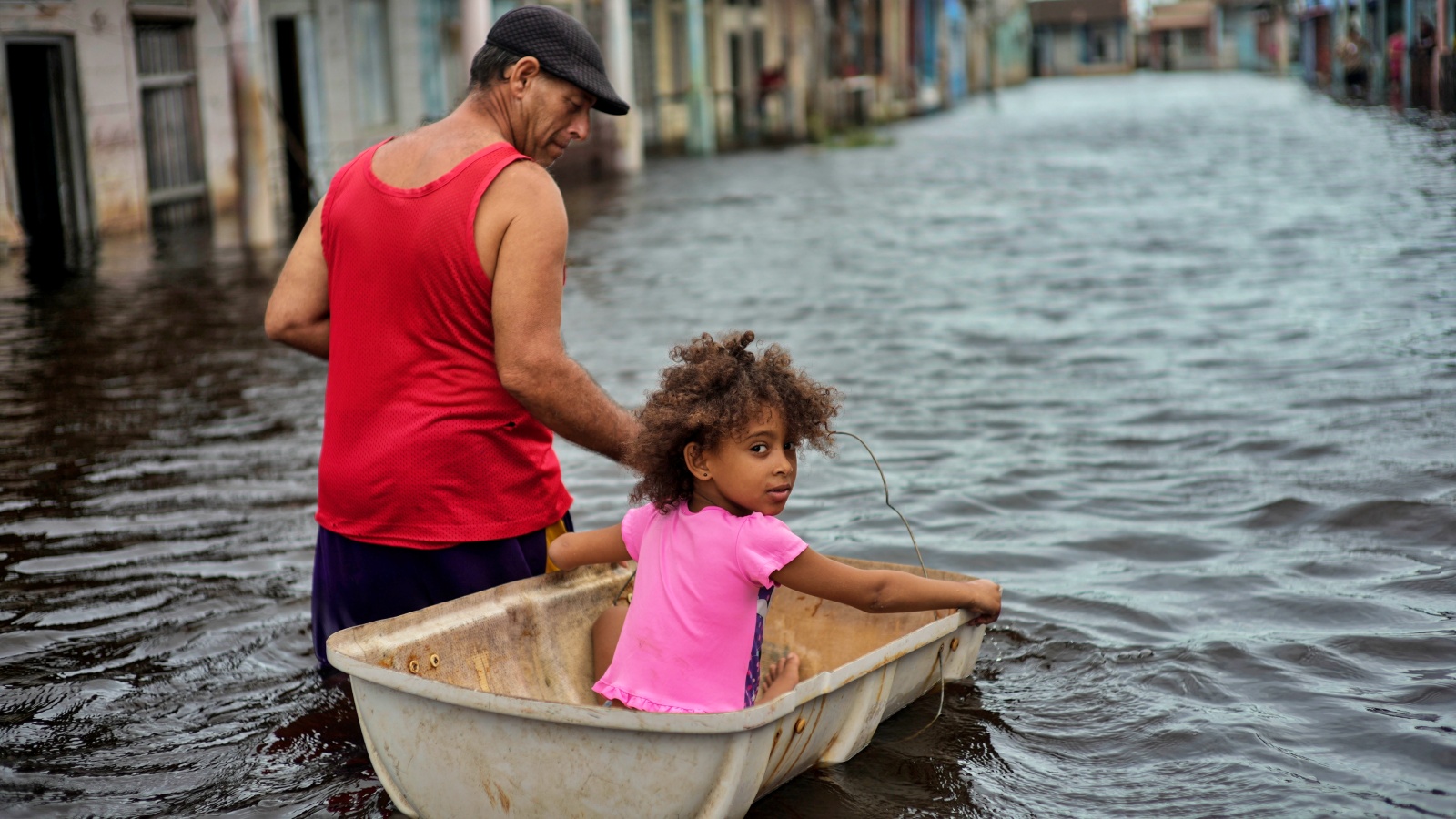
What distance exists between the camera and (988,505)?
207 inches

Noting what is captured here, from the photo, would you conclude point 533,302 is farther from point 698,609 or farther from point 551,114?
point 698,609

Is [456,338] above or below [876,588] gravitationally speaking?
above

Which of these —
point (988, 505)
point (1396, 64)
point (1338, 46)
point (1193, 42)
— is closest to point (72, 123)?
point (988, 505)

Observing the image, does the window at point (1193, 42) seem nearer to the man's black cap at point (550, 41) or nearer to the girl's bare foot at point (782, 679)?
the girl's bare foot at point (782, 679)

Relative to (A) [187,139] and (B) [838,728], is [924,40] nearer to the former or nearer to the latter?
(A) [187,139]

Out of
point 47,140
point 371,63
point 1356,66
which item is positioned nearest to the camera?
point 47,140

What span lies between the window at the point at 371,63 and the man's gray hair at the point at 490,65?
15.0 meters

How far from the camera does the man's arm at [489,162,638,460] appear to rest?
279cm

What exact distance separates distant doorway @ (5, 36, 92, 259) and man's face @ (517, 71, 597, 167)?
10785mm

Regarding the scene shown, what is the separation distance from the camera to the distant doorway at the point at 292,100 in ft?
52.2

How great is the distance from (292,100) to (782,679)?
14569 mm

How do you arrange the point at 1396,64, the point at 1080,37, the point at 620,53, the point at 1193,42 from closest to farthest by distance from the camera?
the point at 620,53 → the point at 1396,64 → the point at 1193,42 → the point at 1080,37

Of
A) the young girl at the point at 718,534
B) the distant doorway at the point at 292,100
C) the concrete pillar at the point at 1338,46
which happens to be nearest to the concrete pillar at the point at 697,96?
the distant doorway at the point at 292,100

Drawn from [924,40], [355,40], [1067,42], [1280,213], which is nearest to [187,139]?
[355,40]
